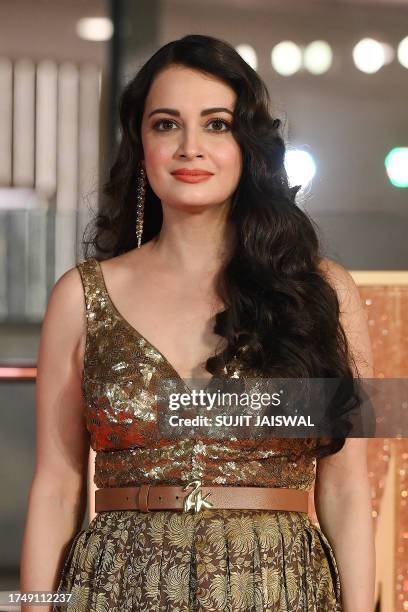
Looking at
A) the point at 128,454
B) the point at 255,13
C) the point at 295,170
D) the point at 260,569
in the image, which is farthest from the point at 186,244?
the point at 255,13

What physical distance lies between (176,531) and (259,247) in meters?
0.40

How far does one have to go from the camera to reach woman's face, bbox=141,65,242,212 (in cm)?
165

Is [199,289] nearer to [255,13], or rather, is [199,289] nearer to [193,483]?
[193,483]

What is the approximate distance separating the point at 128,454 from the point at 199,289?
0.25m

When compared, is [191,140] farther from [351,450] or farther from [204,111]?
[351,450]

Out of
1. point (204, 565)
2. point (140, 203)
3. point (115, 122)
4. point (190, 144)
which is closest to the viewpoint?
point (204, 565)

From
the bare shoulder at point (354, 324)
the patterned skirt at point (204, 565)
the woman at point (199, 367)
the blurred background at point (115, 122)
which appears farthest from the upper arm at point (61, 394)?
the blurred background at point (115, 122)

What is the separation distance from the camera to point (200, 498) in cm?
156

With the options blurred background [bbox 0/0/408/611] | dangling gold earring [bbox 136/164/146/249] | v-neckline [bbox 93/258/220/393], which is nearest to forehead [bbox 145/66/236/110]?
dangling gold earring [bbox 136/164/146/249]

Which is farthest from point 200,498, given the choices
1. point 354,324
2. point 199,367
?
point 354,324

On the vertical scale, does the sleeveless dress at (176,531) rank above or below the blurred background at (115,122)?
below

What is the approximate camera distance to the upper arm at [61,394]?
170 centimetres

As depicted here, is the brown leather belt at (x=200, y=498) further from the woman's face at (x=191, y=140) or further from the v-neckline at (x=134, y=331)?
the woman's face at (x=191, y=140)

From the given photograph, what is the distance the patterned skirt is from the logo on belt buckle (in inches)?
0.5
